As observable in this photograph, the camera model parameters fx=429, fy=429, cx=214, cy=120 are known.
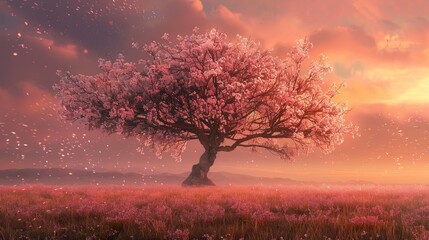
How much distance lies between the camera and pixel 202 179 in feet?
124

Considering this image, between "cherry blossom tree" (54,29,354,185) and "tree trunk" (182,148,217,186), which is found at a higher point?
"cherry blossom tree" (54,29,354,185)

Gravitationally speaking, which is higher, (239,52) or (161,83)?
(239,52)

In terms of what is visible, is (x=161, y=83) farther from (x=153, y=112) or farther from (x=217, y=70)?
(x=217, y=70)

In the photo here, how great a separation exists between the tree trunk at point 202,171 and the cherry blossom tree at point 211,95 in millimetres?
2466

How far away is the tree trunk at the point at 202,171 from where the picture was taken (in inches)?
1479

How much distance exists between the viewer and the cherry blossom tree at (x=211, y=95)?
3191cm

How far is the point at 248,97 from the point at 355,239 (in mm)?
24816

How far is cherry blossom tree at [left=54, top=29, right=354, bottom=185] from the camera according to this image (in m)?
31.9

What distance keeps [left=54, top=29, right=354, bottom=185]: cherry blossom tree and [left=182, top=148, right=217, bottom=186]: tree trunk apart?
2.47 m

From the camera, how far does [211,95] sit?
32.5m

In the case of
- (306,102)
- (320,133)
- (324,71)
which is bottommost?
(320,133)

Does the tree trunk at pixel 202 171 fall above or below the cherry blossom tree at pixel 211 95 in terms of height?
below

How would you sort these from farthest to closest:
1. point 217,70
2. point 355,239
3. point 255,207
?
point 217,70 → point 255,207 → point 355,239

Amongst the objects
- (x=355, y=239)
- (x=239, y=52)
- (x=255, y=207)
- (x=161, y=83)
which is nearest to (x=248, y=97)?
(x=239, y=52)
